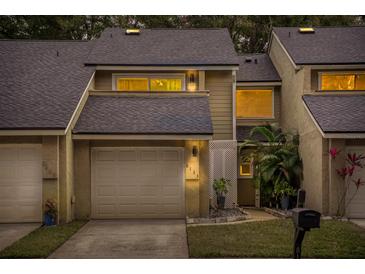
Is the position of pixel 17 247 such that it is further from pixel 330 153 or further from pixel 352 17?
pixel 352 17

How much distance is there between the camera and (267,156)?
51.4 ft

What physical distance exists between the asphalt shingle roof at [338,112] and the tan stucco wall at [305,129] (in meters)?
0.41

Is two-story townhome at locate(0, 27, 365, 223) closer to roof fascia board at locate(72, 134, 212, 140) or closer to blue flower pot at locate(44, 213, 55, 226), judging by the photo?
roof fascia board at locate(72, 134, 212, 140)

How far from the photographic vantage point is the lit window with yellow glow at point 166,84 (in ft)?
57.4

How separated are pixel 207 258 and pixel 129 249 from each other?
1.93m

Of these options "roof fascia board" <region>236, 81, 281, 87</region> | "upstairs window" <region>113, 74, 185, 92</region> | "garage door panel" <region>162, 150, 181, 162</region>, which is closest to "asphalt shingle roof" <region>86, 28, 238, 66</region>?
"upstairs window" <region>113, 74, 185, 92</region>

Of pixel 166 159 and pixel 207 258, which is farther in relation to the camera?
pixel 166 159

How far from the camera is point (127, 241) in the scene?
1034cm

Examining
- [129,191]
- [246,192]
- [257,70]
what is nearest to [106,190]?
[129,191]

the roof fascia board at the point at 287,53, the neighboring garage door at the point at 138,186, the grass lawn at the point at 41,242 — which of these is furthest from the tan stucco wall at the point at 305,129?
the grass lawn at the point at 41,242

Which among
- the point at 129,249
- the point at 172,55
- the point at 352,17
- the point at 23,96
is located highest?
the point at 352,17

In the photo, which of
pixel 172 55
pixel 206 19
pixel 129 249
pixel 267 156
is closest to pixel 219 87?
pixel 172 55

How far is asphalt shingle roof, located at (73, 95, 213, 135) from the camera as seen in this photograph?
44.5ft

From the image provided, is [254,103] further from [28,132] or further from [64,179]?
[28,132]
